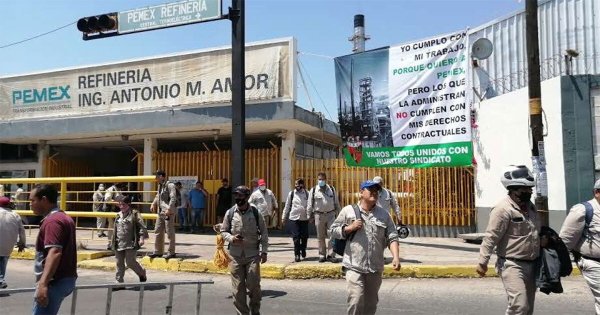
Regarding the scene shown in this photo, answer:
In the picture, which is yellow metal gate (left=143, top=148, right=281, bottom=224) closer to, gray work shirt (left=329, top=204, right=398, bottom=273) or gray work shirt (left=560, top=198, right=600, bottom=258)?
gray work shirt (left=329, top=204, right=398, bottom=273)

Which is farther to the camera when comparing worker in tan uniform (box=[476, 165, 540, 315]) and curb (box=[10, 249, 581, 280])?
curb (box=[10, 249, 581, 280])

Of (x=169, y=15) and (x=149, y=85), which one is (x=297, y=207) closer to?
(x=169, y=15)

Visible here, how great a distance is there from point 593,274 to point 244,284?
11.8ft

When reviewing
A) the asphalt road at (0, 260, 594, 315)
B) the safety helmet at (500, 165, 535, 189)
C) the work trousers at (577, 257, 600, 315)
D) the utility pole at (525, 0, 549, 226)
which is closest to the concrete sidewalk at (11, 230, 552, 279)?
the asphalt road at (0, 260, 594, 315)

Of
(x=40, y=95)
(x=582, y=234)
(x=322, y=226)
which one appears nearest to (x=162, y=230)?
(x=322, y=226)

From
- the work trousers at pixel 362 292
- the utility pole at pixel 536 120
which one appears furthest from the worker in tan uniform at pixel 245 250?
the utility pole at pixel 536 120

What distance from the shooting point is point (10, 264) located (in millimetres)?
11117

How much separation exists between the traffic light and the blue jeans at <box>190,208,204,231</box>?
244 inches

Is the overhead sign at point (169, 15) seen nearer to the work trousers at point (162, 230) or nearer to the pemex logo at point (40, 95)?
the work trousers at point (162, 230)

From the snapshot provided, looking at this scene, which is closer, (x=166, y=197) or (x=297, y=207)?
(x=166, y=197)

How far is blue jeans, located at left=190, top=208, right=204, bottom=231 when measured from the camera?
49.9 ft

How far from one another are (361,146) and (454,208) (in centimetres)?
283

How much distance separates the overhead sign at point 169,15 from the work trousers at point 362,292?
254 inches

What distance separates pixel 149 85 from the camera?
48.1ft
